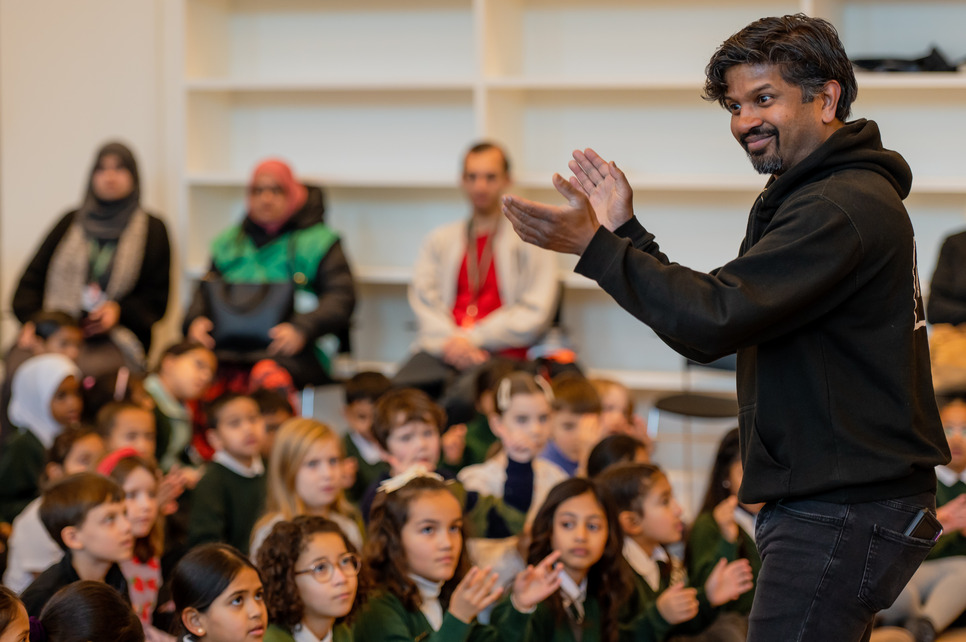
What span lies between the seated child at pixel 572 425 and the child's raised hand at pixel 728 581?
782mm

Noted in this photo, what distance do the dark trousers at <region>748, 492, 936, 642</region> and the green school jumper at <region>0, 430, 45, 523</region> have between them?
2481mm

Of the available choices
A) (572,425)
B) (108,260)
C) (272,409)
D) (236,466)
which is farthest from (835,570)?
(108,260)

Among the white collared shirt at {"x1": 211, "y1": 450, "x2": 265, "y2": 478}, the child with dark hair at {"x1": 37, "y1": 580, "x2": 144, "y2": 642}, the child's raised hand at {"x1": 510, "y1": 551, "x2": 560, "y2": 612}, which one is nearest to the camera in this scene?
the child with dark hair at {"x1": 37, "y1": 580, "x2": 144, "y2": 642}

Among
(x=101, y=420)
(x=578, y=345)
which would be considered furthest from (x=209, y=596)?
(x=578, y=345)

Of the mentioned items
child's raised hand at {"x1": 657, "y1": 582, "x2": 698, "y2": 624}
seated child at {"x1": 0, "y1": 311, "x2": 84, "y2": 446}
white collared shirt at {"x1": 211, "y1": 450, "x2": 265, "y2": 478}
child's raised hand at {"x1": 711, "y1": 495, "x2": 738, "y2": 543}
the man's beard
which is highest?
the man's beard

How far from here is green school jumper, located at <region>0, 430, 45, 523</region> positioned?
3.45 m

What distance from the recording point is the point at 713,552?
2953mm

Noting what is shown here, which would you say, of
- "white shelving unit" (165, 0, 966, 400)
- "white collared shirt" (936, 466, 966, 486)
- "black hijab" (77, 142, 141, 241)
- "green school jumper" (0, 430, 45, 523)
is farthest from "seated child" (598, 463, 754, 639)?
"black hijab" (77, 142, 141, 241)

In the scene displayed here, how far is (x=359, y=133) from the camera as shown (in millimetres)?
5242

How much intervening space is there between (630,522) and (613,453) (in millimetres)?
317

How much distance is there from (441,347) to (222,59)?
1.86 m

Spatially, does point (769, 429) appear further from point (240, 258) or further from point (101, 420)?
point (240, 258)

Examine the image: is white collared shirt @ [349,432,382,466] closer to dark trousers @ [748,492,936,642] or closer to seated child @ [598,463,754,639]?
seated child @ [598,463,754,639]

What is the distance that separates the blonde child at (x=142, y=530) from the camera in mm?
2760
